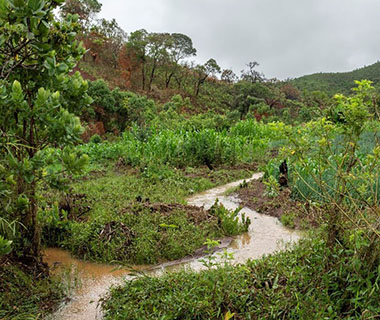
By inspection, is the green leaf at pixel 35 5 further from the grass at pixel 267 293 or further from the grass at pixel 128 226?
the grass at pixel 267 293

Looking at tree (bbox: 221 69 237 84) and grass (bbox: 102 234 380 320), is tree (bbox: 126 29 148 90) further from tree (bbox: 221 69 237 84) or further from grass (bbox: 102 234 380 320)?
grass (bbox: 102 234 380 320)

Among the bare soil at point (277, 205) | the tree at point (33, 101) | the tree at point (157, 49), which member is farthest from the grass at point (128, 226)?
the tree at point (157, 49)

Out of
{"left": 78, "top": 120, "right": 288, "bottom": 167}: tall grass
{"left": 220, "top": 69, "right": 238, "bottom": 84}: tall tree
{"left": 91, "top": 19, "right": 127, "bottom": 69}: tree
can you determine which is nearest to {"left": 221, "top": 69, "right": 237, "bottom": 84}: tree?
{"left": 220, "top": 69, "right": 238, "bottom": 84}: tall tree

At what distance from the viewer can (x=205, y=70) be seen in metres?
31.3

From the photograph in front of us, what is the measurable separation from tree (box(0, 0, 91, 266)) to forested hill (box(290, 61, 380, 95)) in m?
34.2

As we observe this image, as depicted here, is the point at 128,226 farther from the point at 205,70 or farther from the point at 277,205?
the point at 205,70

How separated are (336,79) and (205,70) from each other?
706 inches

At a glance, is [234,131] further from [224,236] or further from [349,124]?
[349,124]

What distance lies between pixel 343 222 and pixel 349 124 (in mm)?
825

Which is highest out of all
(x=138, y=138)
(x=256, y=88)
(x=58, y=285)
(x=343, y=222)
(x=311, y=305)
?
(x=256, y=88)

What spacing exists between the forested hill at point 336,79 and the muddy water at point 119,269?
3194cm

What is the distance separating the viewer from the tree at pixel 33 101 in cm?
271

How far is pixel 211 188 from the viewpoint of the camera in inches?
308

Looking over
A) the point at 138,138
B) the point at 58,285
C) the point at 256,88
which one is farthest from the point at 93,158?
the point at 256,88
